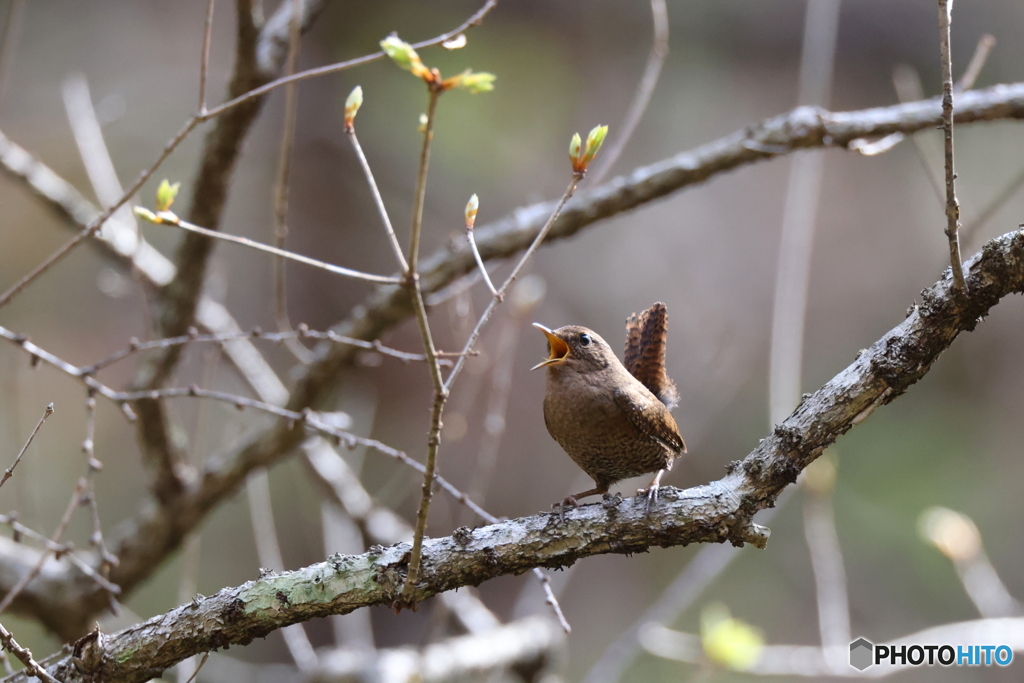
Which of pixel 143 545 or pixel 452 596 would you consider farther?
pixel 452 596

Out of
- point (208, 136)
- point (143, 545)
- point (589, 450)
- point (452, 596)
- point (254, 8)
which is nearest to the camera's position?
point (589, 450)

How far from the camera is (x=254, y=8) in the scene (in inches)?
109

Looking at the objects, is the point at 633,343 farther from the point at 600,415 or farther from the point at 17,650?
the point at 17,650

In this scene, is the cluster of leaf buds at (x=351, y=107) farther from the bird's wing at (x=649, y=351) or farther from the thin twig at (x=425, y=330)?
the bird's wing at (x=649, y=351)

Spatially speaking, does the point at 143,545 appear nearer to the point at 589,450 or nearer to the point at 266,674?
the point at 266,674

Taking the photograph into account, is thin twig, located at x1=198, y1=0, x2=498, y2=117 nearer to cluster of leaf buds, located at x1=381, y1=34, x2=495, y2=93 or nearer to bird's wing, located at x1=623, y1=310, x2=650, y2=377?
cluster of leaf buds, located at x1=381, y1=34, x2=495, y2=93

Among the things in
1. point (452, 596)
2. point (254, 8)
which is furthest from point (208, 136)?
point (452, 596)

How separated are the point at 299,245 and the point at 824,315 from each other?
5.17 m

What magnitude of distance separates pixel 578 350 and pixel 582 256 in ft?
16.3

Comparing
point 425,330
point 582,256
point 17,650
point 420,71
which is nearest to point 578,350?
point 425,330

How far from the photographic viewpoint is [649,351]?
2.63 m

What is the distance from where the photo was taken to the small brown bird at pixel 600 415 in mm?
2152

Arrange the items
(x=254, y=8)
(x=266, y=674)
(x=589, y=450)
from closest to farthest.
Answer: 1. (x=589, y=450)
2. (x=254, y=8)
3. (x=266, y=674)

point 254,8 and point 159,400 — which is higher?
point 254,8
